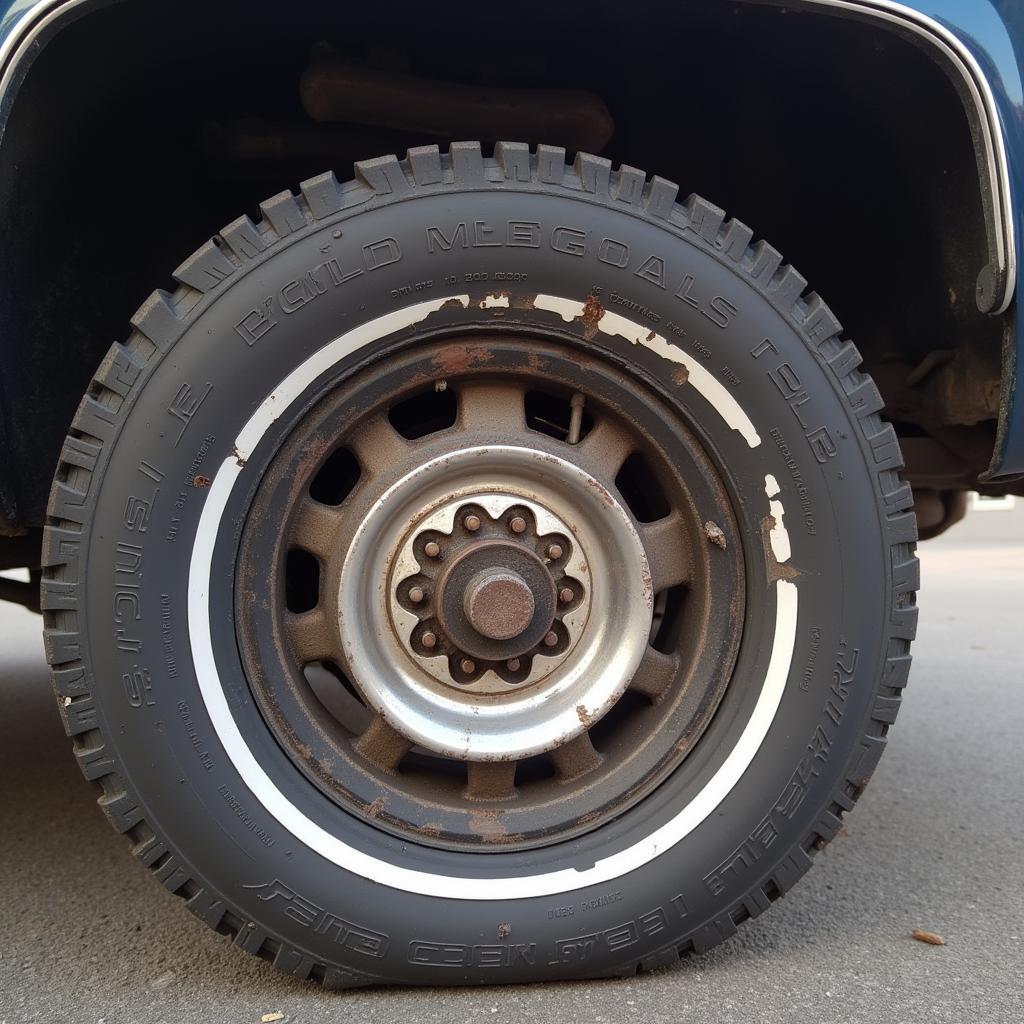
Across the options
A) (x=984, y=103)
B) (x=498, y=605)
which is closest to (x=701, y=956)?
(x=498, y=605)

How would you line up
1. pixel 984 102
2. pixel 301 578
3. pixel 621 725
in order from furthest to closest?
pixel 301 578 < pixel 621 725 < pixel 984 102

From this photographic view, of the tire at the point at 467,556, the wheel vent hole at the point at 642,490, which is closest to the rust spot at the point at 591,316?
the tire at the point at 467,556

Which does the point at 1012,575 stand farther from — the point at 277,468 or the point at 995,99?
the point at 277,468

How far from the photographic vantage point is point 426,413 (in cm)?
160

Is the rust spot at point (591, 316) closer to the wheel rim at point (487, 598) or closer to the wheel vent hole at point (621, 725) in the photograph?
the wheel rim at point (487, 598)

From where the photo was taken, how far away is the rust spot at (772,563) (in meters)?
1.32

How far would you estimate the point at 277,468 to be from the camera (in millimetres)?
1282

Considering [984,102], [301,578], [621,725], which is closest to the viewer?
[984,102]

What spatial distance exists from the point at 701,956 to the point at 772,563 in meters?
0.61

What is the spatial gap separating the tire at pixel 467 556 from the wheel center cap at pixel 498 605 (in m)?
0.04

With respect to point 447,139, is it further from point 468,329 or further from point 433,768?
point 433,768

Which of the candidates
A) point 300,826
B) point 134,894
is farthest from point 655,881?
point 134,894

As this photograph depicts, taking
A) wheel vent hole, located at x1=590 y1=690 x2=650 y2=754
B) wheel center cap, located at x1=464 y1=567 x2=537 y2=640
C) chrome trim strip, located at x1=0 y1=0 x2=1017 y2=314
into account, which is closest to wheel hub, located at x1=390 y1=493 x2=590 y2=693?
wheel center cap, located at x1=464 y1=567 x2=537 y2=640

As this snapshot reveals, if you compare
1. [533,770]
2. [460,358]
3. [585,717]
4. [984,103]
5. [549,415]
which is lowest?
[533,770]
